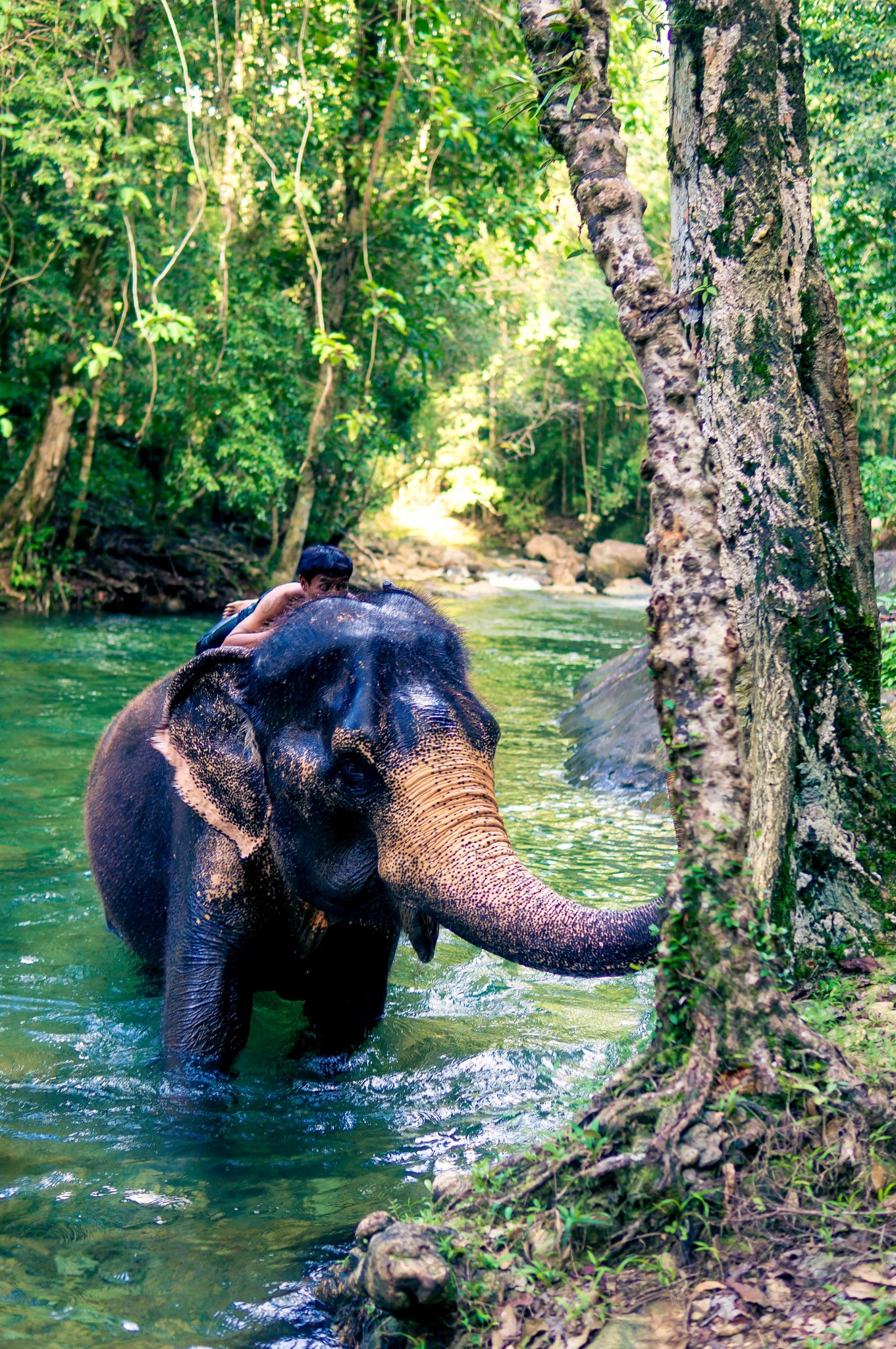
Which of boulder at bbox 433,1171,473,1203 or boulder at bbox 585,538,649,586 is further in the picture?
boulder at bbox 585,538,649,586

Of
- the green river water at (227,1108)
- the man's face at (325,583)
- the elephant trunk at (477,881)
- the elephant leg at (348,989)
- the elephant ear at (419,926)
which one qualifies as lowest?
the green river water at (227,1108)

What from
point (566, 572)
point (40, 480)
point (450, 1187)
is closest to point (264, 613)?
point (450, 1187)

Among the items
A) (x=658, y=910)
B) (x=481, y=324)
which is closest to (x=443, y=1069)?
(x=658, y=910)

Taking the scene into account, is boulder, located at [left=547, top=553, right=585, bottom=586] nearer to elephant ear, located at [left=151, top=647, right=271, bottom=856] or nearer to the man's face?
the man's face

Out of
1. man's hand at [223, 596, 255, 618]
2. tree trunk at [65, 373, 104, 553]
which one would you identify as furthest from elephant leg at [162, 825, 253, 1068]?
tree trunk at [65, 373, 104, 553]

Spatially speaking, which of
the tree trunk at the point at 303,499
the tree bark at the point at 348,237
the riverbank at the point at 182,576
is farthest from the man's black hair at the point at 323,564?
the tree trunk at the point at 303,499

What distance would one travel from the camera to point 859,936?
3.56 m

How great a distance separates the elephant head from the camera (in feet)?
8.57

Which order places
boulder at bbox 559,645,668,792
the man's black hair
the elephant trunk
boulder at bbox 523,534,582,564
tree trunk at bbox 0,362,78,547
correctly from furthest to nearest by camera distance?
1. boulder at bbox 523,534,582,564
2. tree trunk at bbox 0,362,78,547
3. boulder at bbox 559,645,668,792
4. the man's black hair
5. the elephant trunk

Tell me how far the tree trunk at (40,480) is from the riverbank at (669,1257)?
1441 centimetres

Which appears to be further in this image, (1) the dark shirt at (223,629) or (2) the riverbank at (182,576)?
(2) the riverbank at (182,576)

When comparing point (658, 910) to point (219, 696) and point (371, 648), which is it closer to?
point (371, 648)

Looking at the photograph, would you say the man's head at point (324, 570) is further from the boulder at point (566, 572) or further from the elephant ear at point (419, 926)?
the boulder at point (566, 572)

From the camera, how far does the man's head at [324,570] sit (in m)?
4.33
